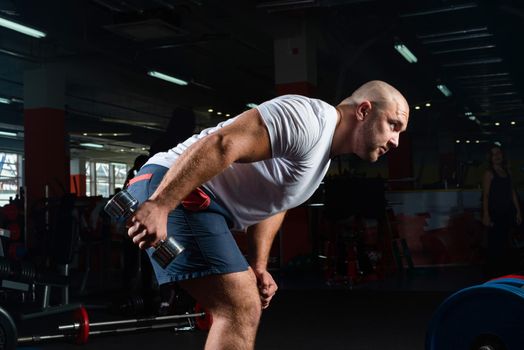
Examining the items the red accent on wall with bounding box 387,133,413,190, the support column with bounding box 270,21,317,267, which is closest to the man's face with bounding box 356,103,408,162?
the support column with bounding box 270,21,317,267

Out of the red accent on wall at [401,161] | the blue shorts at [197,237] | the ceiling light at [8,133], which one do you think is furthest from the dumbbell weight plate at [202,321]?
the ceiling light at [8,133]

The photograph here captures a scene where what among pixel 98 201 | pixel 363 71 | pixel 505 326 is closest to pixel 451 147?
pixel 363 71

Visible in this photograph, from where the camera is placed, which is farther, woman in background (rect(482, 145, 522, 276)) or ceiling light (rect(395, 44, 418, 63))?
ceiling light (rect(395, 44, 418, 63))

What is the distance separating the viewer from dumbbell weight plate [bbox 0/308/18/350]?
9.23 ft

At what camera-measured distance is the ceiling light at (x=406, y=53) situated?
891 centimetres

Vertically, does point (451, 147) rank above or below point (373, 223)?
above

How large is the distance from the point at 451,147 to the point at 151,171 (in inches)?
595

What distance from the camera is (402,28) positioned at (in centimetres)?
826

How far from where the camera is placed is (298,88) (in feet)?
25.2

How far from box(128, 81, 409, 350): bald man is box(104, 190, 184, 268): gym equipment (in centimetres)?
5

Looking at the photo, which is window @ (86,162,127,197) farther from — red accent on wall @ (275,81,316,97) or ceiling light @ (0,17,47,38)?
red accent on wall @ (275,81,316,97)

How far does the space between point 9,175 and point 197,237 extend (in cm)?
2079

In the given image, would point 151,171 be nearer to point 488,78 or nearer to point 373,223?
point 373,223

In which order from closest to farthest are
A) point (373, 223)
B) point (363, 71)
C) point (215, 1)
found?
point (215, 1) → point (373, 223) → point (363, 71)
